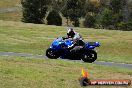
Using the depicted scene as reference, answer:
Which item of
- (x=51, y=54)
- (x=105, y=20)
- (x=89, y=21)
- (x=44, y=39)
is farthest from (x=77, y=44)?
(x=89, y=21)

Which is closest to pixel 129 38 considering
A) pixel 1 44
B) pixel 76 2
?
pixel 1 44

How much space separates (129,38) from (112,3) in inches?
2065

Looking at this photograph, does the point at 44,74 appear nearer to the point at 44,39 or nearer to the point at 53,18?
the point at 44,39

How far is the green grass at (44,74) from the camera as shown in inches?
609

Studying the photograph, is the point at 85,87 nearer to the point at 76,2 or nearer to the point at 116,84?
the point at 116,84

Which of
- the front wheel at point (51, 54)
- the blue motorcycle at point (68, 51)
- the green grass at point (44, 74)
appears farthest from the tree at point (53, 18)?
the green grass at point (44, 74)

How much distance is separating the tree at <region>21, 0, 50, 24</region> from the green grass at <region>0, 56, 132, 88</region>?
59105mm

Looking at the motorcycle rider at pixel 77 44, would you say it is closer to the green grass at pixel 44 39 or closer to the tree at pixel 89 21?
the green grass at pixel 44 39

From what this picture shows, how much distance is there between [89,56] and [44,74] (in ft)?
23.1

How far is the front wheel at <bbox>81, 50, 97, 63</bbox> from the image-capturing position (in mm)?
23372

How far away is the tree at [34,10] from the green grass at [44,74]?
59.1 m

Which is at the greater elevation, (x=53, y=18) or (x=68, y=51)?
(x=68, y=51)

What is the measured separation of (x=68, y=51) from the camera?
23547 millimetres

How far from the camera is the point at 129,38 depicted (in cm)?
4369
